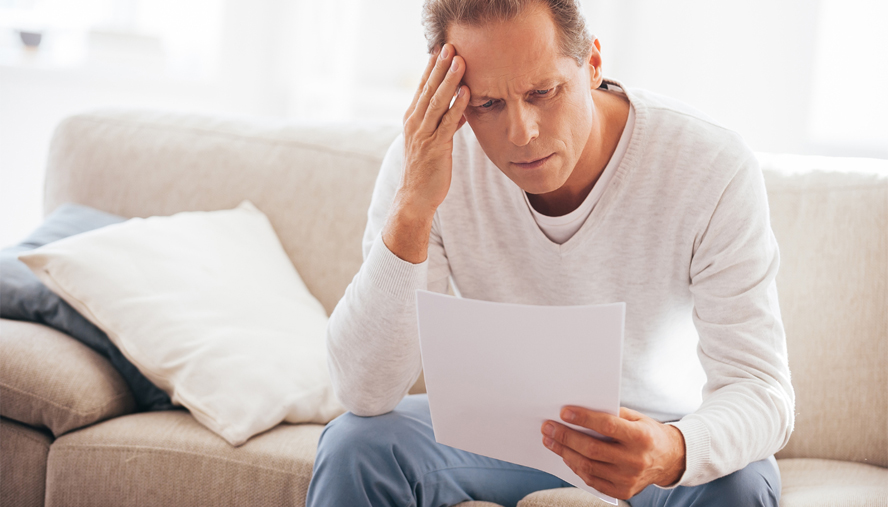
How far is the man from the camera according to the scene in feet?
3.05

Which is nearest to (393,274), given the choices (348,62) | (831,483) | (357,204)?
(357,204)

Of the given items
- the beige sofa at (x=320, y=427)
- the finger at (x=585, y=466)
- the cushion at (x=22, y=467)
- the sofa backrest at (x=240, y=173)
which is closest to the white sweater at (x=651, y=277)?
the finger at (x=585, y=466)

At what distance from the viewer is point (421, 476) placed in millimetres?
1061

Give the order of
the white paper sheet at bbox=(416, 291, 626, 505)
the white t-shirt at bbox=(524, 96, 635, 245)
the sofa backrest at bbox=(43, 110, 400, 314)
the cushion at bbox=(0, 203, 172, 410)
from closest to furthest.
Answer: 1. the white paper sheet at bbox=(416, 291, 626, 505)
2. the white t-shirt at bbox=(524, 96, 635, 245)
3. the cushion at bbox=(0, 203, 172, 410)
4. the sofa backrest at bbox=(43, 110, 400, 314)

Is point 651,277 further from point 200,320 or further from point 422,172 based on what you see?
point 200,320

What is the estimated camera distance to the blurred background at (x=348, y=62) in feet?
8.71

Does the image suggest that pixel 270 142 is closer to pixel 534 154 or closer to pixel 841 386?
pixel 534 154

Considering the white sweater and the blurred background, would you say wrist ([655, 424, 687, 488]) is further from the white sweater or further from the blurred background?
the blurred background

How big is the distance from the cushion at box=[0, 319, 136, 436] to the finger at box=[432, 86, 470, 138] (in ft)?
2.76

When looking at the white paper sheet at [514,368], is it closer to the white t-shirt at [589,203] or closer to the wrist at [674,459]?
the wrist at [674,459]

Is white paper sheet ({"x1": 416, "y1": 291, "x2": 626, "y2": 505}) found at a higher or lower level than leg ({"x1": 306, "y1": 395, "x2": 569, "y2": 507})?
higher

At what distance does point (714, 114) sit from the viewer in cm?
297

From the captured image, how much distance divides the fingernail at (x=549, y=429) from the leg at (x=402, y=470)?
0.27 m

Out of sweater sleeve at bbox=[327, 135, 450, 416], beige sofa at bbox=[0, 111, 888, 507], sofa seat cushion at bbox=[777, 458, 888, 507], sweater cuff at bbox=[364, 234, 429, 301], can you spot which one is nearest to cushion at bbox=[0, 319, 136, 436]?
beige sofa at bbox=[0, 111, 888, 507]
